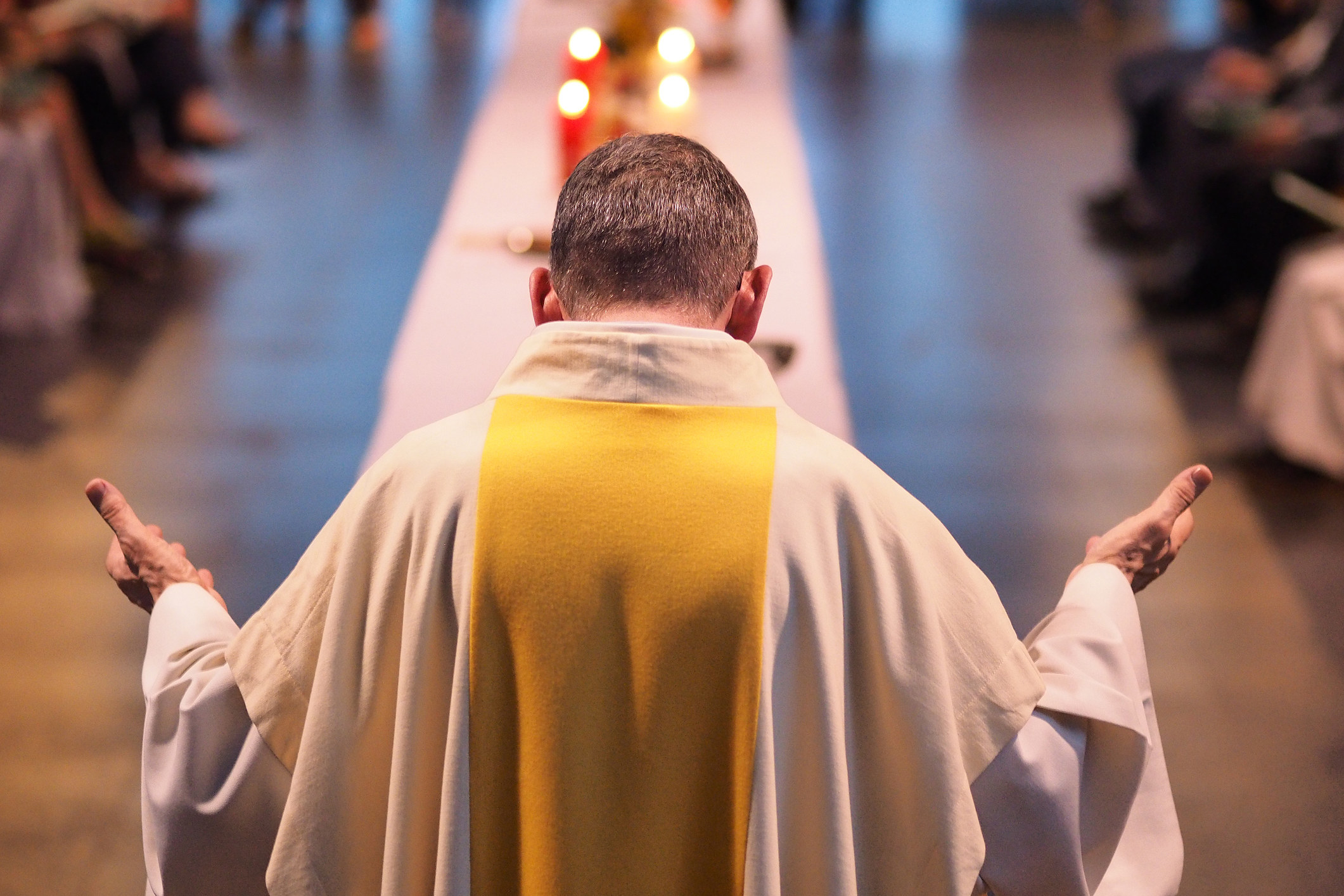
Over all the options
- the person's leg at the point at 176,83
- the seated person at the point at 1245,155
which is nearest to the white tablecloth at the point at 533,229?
the seated person at the point at 1245,155

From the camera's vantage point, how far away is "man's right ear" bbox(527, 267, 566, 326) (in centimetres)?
131

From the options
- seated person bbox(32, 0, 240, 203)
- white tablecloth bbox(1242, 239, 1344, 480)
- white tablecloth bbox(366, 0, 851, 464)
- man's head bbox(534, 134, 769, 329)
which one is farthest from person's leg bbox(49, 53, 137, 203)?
man's head bbox(534, 134, 769, 329)

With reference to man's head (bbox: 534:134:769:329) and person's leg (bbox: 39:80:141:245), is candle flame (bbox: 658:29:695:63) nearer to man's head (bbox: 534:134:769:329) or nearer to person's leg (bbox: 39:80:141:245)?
man's head (bbox: 534:134:769:329)

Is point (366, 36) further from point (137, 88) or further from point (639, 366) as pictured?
point (639, 366)

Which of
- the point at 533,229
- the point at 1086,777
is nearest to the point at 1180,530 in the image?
the point at 1086,777

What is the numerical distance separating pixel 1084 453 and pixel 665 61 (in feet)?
4.62

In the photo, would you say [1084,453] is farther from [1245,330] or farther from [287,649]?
[287,649]

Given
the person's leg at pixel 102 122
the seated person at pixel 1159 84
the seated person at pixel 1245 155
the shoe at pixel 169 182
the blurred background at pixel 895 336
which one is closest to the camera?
the blurred background at pixel 895 336

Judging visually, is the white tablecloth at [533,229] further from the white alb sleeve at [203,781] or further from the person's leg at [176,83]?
the person's leg at [176,83]

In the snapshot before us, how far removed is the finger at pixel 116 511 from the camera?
4.67ft

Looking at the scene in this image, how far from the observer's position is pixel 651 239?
1.23m

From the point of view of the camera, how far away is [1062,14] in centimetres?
807

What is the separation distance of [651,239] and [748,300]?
112mm

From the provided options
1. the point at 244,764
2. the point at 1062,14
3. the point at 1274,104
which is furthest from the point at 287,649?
the point at 1062,14
